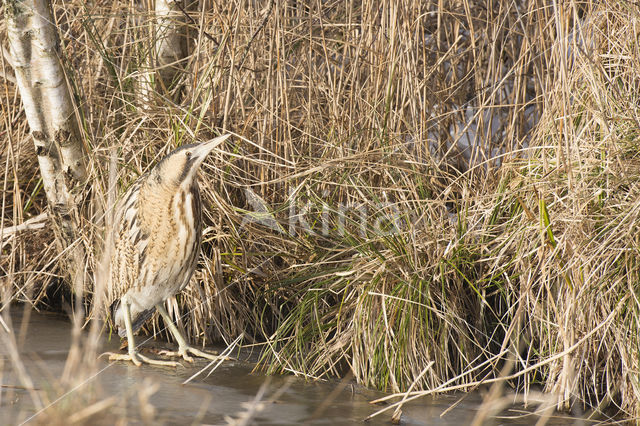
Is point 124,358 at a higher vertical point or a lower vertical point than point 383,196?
lower

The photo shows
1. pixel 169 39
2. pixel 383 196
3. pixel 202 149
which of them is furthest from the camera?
pixel 169 39

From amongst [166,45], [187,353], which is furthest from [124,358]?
[166,45]

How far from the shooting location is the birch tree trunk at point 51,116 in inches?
152

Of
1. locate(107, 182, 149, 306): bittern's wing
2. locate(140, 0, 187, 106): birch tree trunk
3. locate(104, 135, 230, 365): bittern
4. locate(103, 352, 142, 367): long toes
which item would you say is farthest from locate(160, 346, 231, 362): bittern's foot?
locate(140, 0, 187, 106): birch tree trunk

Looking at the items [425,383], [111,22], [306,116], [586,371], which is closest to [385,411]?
[425,383]

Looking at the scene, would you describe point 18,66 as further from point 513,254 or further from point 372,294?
point 513,254

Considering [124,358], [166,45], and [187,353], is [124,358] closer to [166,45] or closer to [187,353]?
[187,353]

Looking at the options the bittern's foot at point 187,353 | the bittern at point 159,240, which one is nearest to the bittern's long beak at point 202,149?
the bittern at point 159,240

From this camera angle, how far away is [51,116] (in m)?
3.98

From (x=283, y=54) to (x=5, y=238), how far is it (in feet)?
5.59

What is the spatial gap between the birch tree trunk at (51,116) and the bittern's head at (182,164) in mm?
677

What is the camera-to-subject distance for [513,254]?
11.3ft

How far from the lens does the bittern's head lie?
3.32 meters

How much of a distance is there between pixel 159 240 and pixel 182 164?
0.36 meters
